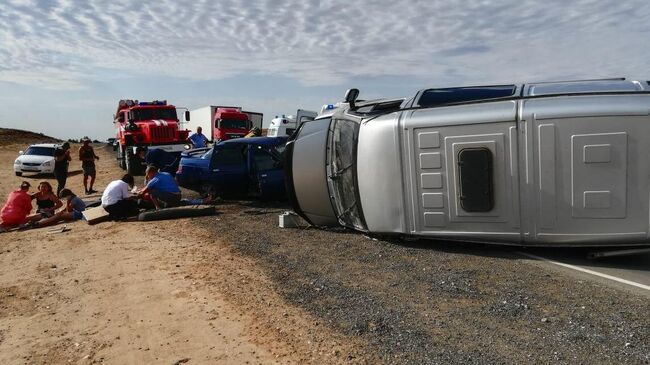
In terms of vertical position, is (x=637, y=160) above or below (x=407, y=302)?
above

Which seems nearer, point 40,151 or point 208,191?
point 208,191

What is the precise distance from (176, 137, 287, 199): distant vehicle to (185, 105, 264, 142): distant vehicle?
18.0 meters

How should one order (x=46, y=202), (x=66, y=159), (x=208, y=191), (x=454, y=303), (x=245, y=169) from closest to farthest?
(x=454, y=303) < (x=245, y=169) < (x=46, y=202) < (x=208, y=191) < (x=66, y=159)

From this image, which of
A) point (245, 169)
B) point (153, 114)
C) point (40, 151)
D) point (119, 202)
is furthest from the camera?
point (40, 151)

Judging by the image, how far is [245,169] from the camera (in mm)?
11648

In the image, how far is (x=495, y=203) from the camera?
6312 millimetres

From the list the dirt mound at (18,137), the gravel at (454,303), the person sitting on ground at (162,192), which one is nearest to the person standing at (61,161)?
the person sitting on ground at (162,192)

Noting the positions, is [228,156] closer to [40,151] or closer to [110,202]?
[110,202]

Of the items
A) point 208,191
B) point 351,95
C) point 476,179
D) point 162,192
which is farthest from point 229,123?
point 476,179

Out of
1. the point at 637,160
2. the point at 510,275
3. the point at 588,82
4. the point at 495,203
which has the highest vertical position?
the point at 588,82

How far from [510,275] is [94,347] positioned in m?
4.13

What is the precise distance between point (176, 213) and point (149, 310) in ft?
17.9

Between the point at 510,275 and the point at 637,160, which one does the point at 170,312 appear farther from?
the point at 637,160

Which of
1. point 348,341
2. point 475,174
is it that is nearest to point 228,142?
point 475,174
